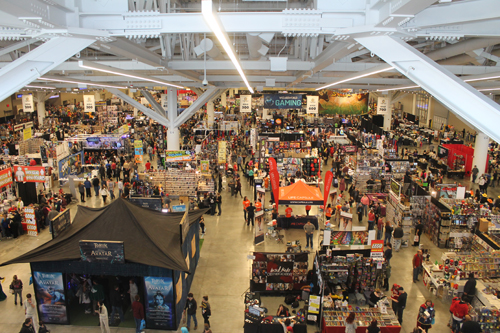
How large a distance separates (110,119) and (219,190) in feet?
72.6

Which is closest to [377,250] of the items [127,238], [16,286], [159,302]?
[159,302]

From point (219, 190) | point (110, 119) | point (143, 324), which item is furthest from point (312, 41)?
point (110, 119)

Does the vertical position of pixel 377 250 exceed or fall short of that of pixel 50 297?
it exceeds it

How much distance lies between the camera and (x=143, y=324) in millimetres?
9102

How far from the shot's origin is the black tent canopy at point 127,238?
894 cm

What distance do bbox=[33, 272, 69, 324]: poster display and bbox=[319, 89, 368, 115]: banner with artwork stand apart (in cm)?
3955

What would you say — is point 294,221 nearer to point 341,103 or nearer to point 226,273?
point 226,273

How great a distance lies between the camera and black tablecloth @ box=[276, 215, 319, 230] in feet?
48.9

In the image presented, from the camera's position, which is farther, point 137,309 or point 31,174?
point 31,174

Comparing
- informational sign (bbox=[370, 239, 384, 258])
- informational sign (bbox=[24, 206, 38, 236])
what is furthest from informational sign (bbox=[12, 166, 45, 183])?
informational sign (bbox=[370, 239, 384, 258])

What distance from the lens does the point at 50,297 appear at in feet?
30.6

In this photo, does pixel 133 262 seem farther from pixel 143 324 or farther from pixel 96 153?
pixel 96 153

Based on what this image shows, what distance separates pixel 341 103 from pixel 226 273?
37.4 m

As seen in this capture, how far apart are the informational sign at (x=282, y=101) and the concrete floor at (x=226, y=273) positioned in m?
6.67
